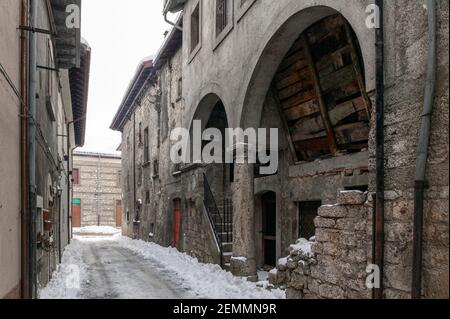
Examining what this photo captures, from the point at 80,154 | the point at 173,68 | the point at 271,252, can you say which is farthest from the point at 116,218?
the point at 271,252

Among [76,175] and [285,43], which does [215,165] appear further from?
[76,175]

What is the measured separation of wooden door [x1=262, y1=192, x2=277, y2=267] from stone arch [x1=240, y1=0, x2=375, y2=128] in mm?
2172

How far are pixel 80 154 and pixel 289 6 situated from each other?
2859 cm

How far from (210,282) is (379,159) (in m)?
4.45

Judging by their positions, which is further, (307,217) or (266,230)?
(266,230)

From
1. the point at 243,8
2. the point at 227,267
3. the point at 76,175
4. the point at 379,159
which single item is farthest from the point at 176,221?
the point at 76,175

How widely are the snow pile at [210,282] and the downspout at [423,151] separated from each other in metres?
2.90

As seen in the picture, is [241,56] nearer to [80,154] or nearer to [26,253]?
[26,253]

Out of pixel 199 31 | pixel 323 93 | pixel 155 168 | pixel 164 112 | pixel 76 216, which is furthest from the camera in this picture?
pixel 76 216

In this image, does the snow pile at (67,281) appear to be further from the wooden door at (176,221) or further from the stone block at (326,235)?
the stone block at (326,235)

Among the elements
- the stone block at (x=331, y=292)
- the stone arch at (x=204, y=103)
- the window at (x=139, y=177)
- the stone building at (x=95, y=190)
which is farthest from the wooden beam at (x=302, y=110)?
the stone building at (x=95, y=190)

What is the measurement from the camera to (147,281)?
7441mm

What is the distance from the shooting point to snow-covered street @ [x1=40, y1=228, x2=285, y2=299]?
616cm

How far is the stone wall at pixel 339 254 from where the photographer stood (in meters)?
3.75
